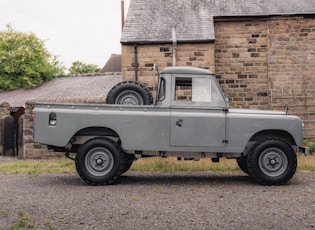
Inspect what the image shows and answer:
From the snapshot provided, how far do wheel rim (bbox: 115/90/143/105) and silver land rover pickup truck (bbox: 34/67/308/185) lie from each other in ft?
0.61

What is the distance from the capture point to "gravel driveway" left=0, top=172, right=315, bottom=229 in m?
4.57

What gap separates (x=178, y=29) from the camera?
13469 mm

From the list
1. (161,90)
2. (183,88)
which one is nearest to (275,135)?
(183,88)

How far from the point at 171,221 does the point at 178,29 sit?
971 cm

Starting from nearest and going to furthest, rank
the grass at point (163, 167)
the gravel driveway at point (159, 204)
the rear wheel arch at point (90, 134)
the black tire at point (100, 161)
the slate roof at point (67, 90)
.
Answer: the gravel driveway at point (159, 204)
the black tire at point (100, 161)
the rear wheel arch at point (90, 134)
the grass at point (163, 167)
the slate roof at point (67, 90)

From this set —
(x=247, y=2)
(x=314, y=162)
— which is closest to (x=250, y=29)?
(x=247, y=2)

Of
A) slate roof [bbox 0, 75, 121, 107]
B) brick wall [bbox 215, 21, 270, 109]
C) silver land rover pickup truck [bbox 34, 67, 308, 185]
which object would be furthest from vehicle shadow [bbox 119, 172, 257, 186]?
slate roof [bbox 0, 75, 121, 107]

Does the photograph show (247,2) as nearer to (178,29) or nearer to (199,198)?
(178,29)

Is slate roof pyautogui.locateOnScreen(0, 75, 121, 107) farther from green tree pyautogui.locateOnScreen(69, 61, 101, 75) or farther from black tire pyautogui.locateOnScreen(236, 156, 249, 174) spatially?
green tree pyautogui.locateOnScreen(69, 61, 101, 75)

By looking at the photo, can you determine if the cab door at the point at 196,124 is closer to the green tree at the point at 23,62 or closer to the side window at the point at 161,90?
the side window at the point at 161,90

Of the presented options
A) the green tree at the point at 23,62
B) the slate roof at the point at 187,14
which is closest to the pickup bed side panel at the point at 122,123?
the slate roof at the point at 187,14

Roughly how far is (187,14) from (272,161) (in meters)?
8.32

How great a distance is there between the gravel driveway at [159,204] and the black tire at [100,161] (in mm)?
183

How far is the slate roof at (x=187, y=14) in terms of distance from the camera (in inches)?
520
